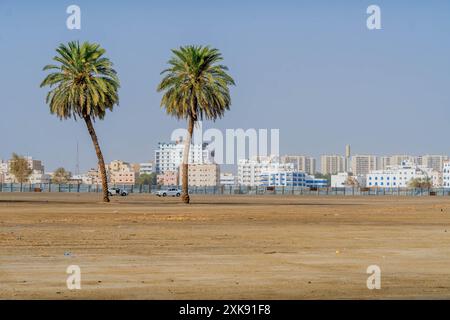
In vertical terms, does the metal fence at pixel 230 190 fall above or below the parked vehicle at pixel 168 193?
above

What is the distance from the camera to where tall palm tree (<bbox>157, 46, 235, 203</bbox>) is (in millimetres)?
86938

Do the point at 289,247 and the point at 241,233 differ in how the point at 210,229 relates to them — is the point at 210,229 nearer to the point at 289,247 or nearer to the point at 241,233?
the point at 241,233

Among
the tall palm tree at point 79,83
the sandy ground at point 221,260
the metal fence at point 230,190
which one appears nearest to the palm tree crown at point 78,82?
the tall palm tree at point 79,83

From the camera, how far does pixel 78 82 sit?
287 feet

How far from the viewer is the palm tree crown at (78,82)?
285ft

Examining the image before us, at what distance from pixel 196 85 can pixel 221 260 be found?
201 feet

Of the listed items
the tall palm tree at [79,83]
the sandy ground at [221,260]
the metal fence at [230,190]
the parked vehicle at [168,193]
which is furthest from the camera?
the metal fence at [230,190]

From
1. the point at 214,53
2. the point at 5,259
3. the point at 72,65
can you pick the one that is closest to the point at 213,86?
the point at 214,53

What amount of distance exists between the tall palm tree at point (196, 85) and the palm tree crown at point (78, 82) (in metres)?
5.12

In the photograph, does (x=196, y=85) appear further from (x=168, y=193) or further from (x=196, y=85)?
(x=168, y=193)

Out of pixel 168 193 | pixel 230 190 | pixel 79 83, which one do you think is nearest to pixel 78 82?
pixel 79 83

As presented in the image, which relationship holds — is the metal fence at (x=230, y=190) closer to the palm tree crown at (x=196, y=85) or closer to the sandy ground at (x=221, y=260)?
the palm tree crown at (x=196, y=85)

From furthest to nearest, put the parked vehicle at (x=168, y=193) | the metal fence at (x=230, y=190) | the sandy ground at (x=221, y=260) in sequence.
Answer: the metal fence at (x=230, y=190) → the parked vehicle at (x=168, y=193) → the sandy ground at (x=221, y=260)
